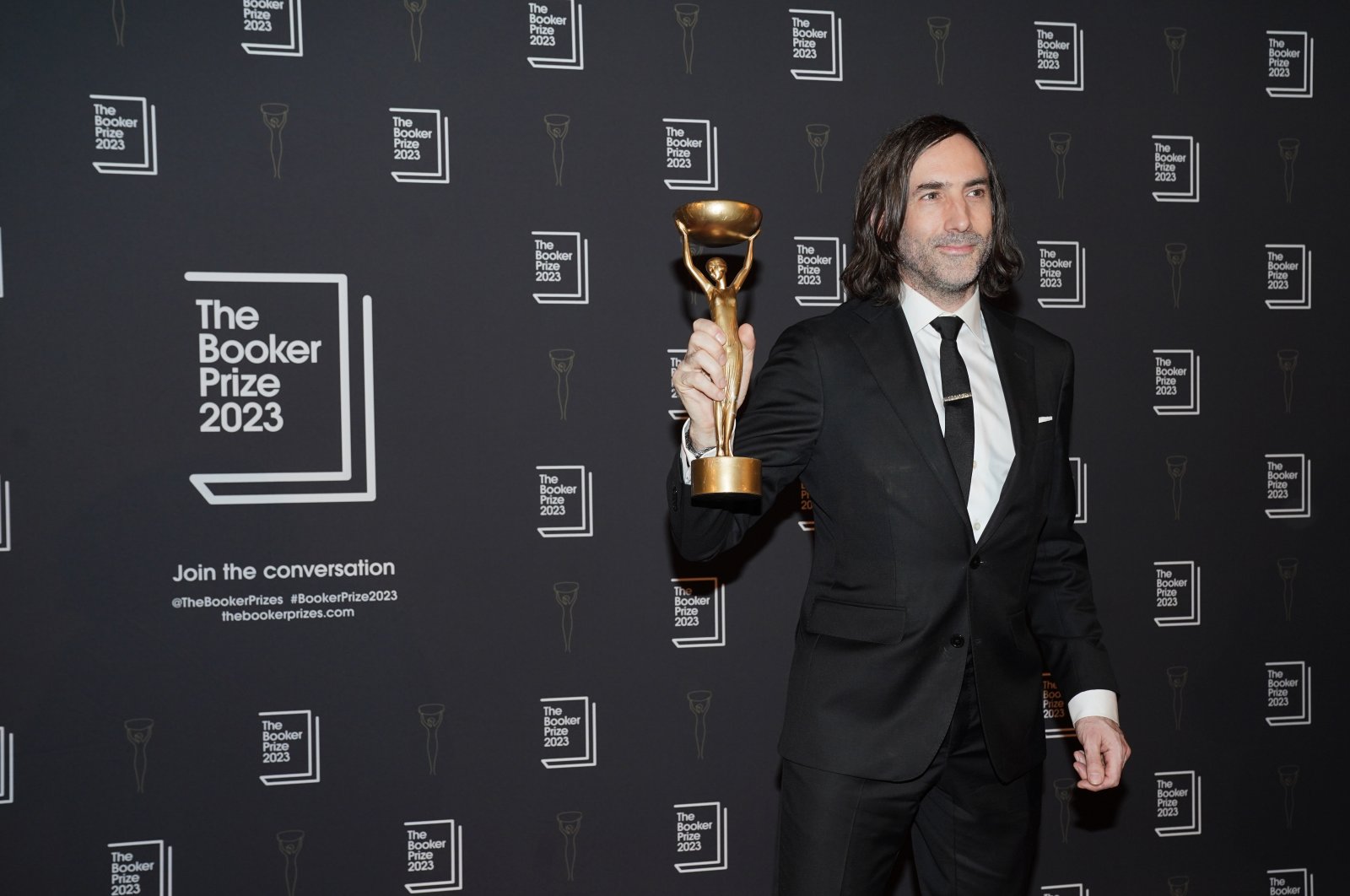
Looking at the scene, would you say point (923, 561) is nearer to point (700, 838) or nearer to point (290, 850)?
point (700, 838)

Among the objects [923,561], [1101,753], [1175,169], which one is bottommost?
[1101,753]

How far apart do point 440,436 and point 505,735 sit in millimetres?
789

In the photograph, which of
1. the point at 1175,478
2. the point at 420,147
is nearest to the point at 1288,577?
the point at 1175,478

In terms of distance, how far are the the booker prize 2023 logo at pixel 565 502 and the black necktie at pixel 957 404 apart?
114cm

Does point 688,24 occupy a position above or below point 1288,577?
above

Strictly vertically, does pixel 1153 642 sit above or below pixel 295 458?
below

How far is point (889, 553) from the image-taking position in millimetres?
1652

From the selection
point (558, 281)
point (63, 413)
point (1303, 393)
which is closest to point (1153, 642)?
point (1303, 393)

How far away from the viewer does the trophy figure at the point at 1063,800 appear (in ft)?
→ 9.24

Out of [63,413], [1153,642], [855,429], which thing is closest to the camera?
[855,429]

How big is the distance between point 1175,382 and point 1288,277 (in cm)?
47

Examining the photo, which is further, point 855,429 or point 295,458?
point 295,458

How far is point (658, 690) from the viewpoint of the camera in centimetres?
264

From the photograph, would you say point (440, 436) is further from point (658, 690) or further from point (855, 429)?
point (855, 429)
